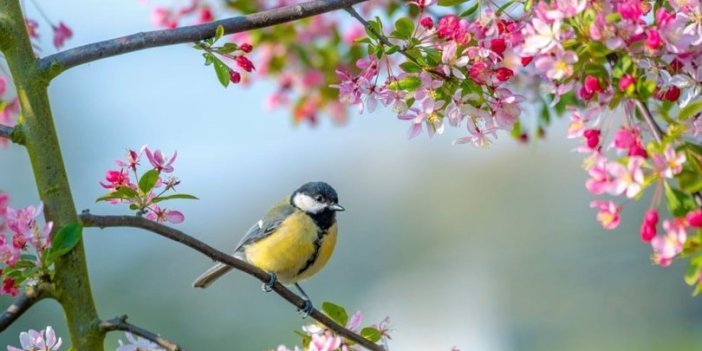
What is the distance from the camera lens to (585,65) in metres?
1.48

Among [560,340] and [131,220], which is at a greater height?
[560,340]

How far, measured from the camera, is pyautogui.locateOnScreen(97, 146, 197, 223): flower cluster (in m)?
1.63

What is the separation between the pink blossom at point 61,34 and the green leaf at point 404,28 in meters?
1.14

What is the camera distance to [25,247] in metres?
1.56

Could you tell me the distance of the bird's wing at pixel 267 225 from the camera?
9.97 feet

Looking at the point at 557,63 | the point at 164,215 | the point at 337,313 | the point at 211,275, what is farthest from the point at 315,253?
the point at 557,63

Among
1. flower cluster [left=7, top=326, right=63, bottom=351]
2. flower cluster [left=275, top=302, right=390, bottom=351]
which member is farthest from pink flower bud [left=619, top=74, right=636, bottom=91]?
flower cluster [left=7, top=326, right=63, bottom=351]

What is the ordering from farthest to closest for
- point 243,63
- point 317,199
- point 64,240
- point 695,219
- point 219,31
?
point 317,199
point 243,63
point 219,31
point 64,240
point 695,219

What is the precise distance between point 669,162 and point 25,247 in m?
0.92

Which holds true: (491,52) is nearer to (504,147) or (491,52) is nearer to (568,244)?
(568,244)

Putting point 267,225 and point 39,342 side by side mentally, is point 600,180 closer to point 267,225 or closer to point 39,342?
point 39,342

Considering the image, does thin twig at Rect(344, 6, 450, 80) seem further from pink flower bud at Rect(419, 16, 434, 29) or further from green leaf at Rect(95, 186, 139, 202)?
green leaf at Rect(95, 186, 139, 202)

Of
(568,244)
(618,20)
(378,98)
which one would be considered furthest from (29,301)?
(568,244)

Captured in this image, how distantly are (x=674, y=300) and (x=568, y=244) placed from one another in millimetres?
1088
